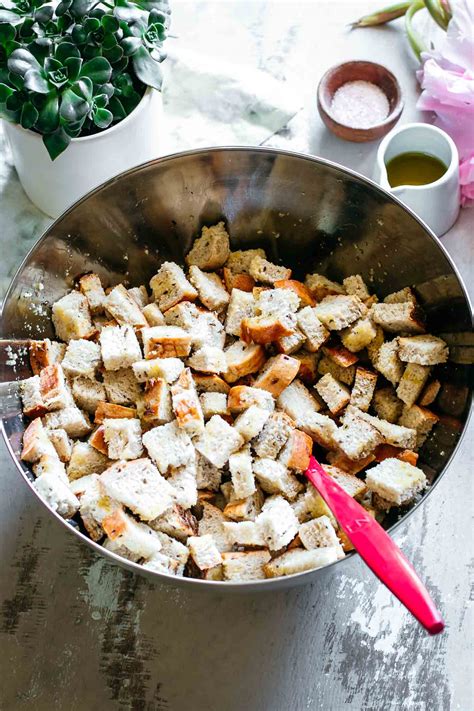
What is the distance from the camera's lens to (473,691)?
5.35ft

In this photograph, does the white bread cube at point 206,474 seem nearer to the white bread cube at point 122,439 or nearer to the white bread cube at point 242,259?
the white bread cube at point 122,439

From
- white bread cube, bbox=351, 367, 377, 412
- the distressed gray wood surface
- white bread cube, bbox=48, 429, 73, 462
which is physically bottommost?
the distressed gray wood surface

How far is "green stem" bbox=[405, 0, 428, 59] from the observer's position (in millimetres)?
2094

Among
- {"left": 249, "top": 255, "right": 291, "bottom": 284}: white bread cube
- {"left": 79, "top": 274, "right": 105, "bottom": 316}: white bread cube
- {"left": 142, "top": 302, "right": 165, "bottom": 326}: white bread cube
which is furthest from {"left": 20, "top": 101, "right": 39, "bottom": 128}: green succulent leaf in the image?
{"left": 249, "top": 255, "right": 291, "bottom": 284}: white bread cube

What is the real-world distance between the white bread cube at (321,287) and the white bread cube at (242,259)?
0.13 metres

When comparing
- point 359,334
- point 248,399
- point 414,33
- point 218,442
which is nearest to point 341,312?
point 359,334

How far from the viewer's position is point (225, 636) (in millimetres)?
1659

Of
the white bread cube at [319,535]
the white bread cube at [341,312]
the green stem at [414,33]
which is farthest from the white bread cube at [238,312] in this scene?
the green stem at [414,33]

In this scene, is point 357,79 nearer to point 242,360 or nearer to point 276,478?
point 242,360

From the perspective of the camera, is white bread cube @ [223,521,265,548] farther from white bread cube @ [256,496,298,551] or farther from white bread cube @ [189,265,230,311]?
white bread cube @ [189,265,230,311]

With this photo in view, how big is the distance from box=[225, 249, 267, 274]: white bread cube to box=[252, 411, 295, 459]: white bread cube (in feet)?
1.32

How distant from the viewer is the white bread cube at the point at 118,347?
1.63 metres

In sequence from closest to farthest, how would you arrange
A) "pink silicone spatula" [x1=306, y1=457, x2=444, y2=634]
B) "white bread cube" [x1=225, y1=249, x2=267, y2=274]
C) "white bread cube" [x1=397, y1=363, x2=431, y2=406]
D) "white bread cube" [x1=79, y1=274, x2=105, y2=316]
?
"pink silicone spatula" [x1=306, y1=457, x2=444, y2=634] → "white bread cube" [x1=397, y1=363, x2=431, y2=406] → "white bread cube" [x1=79, y1=274, x2=105, y2=316] → "white bread cube" [x1=225, y1=249, x2=267, y2=274]

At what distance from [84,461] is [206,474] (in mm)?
234
